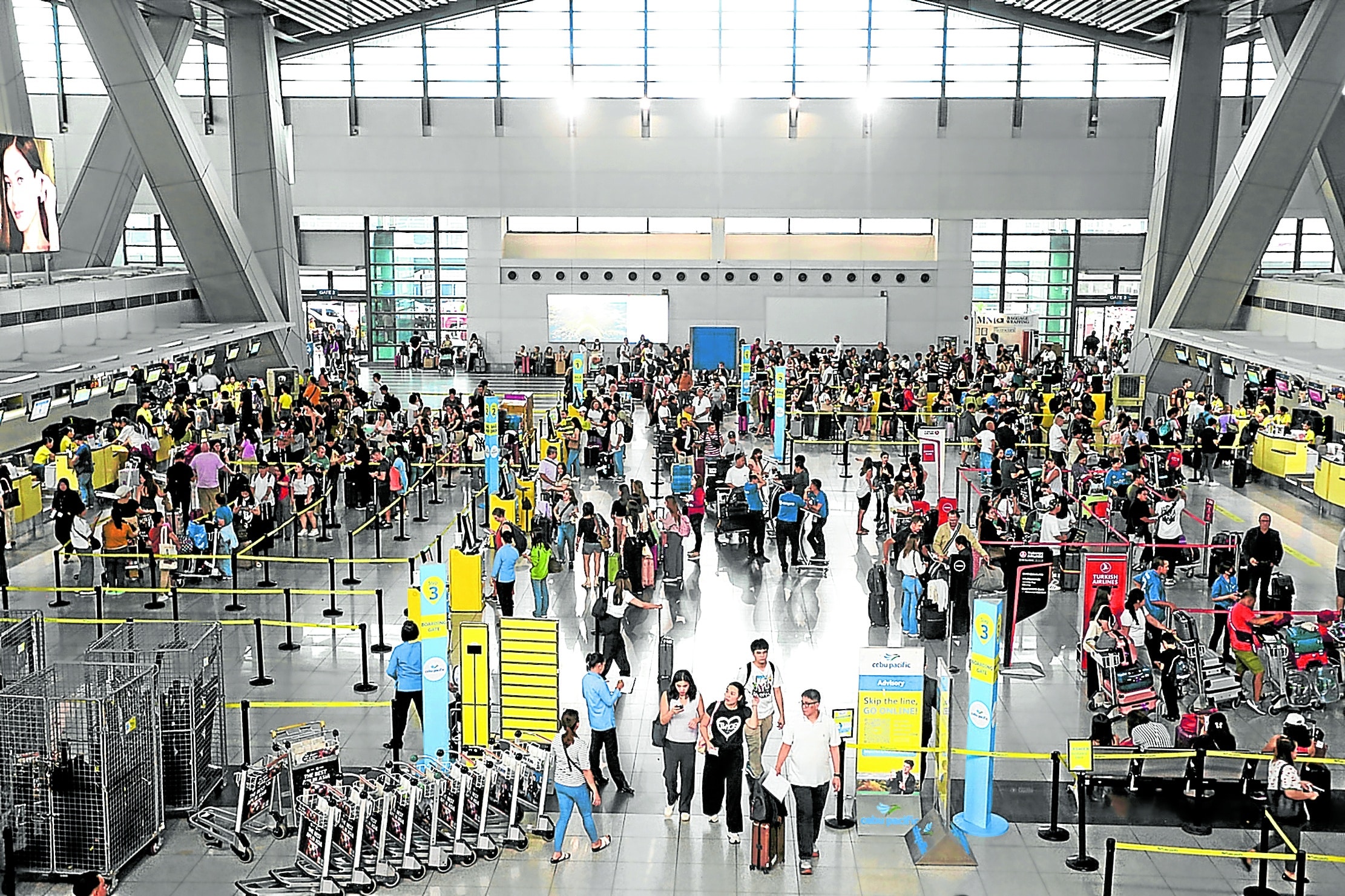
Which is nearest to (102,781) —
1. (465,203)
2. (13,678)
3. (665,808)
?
(13,678)

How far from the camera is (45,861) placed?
9414mm

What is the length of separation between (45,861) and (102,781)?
71 centimetres

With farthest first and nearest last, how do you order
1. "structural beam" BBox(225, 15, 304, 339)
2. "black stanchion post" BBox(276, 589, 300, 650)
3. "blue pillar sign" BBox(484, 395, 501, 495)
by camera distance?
"structural beam" BBox(225, 15, 304, 339), "blue pillar sign" BBox(484, 395, 501, 495), "black stanchion post" BBox(276, 589, 300, 650)

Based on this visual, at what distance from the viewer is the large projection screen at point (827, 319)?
145ft

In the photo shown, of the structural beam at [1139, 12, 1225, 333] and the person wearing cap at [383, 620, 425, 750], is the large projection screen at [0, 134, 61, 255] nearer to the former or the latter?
the person wearing cap at [383, 620, 425, 750]

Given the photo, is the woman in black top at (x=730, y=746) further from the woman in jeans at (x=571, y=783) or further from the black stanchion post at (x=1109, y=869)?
the black stanchion post at (x=1109, y=869)

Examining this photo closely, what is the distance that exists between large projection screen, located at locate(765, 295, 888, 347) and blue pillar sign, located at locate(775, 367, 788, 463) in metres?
19.2

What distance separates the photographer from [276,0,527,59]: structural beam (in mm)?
41312

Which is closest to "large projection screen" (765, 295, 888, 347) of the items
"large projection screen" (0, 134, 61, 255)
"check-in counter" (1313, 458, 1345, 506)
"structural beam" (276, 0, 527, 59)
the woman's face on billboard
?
"structural beam" (276, 0, 527, 59)

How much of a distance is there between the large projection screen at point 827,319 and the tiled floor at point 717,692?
22697 millimetres

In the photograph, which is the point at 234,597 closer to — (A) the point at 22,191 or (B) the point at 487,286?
(A) the point at 22,191

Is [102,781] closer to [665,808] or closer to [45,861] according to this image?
[45,861]

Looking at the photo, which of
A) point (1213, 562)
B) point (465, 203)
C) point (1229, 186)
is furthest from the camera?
point (465, 203)

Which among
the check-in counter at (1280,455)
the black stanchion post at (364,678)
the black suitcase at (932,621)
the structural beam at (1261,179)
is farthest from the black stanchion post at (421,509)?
the structural beam at (1261,179)
